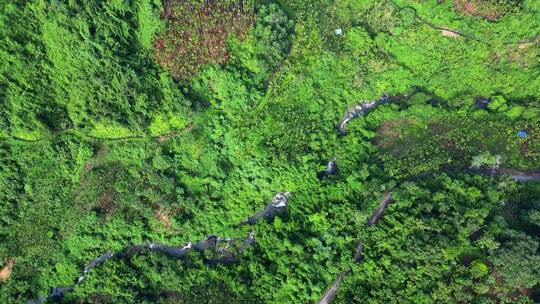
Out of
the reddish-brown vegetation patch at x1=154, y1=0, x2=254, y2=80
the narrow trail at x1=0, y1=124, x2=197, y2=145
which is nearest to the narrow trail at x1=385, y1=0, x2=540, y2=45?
the reddish-brown vegetation patch at x1=154, y1=0, x2=254, y2=80

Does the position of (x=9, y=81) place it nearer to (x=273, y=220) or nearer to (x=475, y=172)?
(x=273, y=220)

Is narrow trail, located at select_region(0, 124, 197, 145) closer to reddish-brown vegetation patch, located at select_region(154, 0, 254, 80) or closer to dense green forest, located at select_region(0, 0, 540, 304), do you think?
dense green forest, located at select_region(0, 0, 540, 304)

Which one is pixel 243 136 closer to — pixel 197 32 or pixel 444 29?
pixel 197 32

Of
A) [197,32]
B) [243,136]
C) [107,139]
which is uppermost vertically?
[197,32]

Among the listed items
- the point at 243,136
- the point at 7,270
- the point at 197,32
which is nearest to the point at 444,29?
the point at 243,136

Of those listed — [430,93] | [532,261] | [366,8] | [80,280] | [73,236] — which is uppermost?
[366,8]

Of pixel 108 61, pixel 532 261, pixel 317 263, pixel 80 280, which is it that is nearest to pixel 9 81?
pixel 108 61
